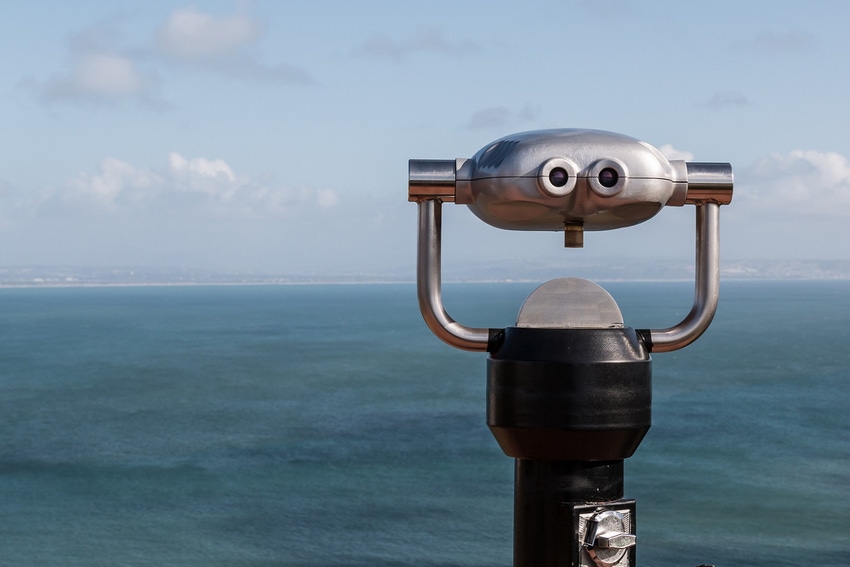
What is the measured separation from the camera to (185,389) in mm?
73375

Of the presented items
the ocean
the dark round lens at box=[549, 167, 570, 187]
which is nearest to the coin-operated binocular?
the dark round lens at box=[549, 167, 570, 187]

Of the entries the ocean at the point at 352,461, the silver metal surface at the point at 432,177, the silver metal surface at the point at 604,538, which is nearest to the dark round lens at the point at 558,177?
the silver metal surface at the point at 432,177

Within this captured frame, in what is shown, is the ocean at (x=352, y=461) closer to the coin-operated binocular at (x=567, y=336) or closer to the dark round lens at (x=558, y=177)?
the coin-operated binocular at (x=567, y=336)

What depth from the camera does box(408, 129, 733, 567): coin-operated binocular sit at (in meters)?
1.85

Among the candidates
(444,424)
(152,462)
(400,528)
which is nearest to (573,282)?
(400,528)

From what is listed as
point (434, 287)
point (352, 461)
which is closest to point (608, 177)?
point (434, 287)

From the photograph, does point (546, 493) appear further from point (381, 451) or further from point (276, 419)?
point (276, 419)

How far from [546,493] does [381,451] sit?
5282 centimetres

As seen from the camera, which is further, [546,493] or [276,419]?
[276,419]

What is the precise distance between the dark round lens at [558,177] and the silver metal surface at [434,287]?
0.22 metres

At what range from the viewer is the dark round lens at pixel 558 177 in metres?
1.83

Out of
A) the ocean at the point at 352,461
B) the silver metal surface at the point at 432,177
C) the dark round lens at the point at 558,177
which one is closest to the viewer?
the dark round lens at the point at 558,177

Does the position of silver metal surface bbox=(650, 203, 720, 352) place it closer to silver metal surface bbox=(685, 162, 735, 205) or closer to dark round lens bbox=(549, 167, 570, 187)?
silver metal surface bbox=(685, 162, 735, 205)

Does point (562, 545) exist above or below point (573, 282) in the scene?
below
